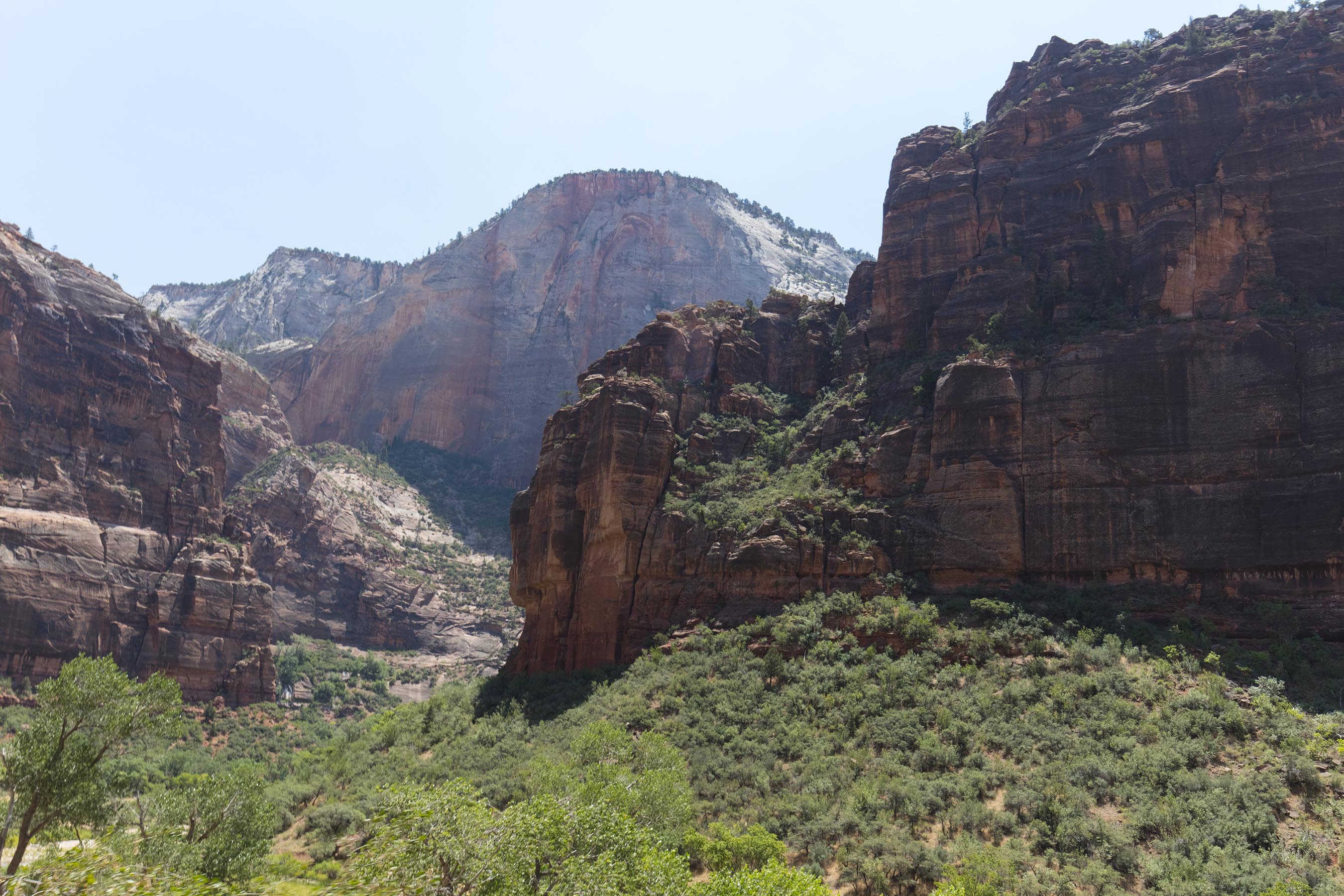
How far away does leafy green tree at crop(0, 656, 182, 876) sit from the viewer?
3003 cm

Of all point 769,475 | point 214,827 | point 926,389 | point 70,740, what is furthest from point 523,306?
point 70,740

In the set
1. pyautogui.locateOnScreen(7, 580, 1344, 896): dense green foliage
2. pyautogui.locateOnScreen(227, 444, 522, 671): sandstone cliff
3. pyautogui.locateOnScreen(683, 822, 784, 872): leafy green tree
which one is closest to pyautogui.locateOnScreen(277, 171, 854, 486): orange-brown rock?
pyautogui.locateOnScreen(227, 444, 522, 671): sandstone cliff

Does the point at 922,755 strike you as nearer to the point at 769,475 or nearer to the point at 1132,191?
the point at 769,475

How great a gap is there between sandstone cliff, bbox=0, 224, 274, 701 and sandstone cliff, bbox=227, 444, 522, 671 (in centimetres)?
1413

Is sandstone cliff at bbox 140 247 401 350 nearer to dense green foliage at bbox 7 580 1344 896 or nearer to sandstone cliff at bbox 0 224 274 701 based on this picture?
sandstone cliff at bbox 0 224 274 701

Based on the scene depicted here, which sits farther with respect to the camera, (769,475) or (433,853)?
(769,475)

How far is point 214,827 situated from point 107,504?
53210 millimetres

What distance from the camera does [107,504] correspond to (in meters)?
75.8

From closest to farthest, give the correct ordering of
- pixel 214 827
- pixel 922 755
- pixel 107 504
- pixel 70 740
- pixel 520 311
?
pixel 70 740 → pixel 922 755 → pixel 214 827 → pixel 107 504 → pixel 520 311

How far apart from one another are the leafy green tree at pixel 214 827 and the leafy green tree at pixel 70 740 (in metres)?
3.22

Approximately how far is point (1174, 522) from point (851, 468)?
50.9 ft

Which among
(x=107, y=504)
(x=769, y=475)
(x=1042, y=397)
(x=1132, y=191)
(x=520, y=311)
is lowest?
(x=107, y=504)

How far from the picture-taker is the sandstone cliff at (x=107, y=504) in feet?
225

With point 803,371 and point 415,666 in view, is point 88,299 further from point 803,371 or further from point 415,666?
point 803,371
